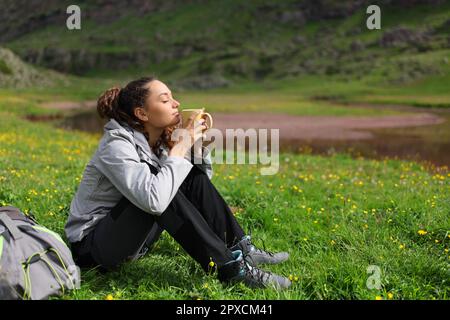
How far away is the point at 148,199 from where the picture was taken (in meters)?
4.28

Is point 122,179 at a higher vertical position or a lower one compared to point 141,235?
higher

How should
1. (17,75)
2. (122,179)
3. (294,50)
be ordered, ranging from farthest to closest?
(294,50)
(17,75)
(122,179)

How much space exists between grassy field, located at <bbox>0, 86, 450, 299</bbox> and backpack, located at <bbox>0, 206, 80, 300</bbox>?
0.83 ft

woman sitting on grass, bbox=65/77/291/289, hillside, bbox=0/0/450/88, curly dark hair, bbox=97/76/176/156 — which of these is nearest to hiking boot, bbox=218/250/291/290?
woman sitting on grass, bbox=65/77/291/289

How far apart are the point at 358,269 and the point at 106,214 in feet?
8.40

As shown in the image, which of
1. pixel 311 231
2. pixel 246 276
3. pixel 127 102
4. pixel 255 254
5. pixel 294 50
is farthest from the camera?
pixel 294 50

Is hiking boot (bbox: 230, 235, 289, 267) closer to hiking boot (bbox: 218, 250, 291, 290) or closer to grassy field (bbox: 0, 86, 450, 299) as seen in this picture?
grassy field (bbox: 0, 86, 450, 299)

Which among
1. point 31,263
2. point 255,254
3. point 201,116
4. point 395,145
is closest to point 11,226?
point 31,263

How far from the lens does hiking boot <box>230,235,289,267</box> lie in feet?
16.9

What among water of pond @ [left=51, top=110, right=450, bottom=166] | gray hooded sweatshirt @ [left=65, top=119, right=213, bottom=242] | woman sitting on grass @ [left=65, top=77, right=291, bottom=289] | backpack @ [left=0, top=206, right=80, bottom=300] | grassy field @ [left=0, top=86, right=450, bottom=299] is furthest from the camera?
water of pond @ [left=51, top=110, right=450, bottom=166]

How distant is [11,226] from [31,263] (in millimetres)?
395

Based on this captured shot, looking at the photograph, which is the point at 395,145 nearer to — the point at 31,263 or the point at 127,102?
the point at 127,102

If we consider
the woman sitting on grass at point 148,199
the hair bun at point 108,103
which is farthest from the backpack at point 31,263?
the hair bun at point 108,103

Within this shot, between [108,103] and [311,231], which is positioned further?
[311,231]
